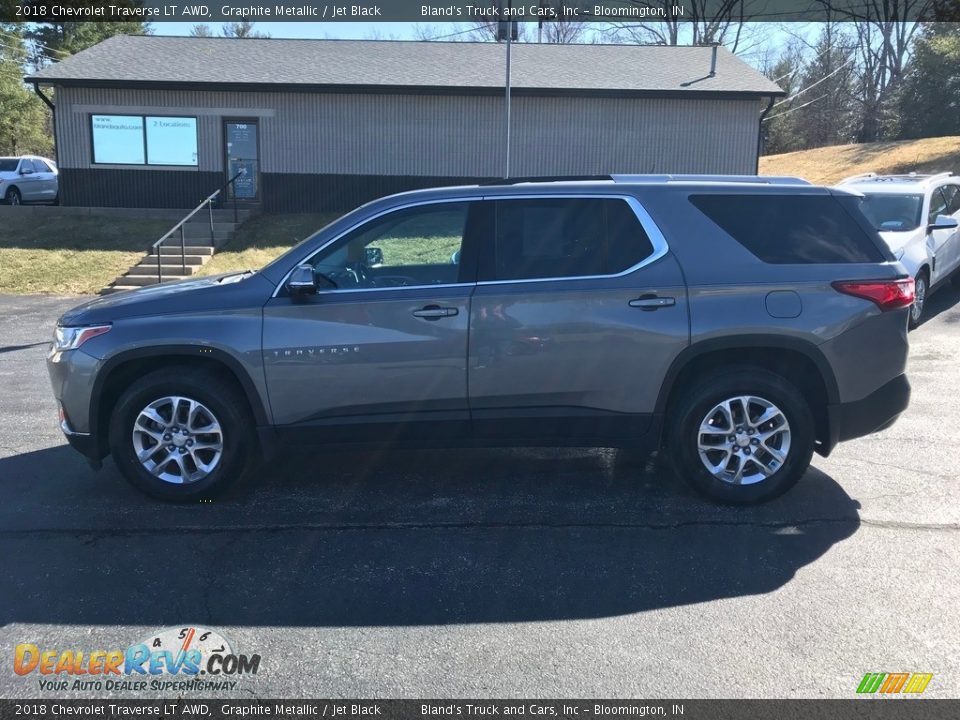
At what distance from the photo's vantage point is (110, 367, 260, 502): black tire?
510cm

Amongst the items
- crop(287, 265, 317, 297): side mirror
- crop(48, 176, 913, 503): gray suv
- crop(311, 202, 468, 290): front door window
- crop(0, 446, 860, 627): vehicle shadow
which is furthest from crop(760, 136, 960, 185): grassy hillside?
crop(287, 265, 317, 297): side mirror

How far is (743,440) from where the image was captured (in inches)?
201

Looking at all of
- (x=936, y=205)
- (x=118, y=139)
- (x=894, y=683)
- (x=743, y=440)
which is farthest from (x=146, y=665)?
(x=118, y=139)

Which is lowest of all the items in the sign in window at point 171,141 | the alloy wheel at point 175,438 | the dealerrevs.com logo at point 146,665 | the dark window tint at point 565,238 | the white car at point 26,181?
the dealerrevs.com logo at point 146,665

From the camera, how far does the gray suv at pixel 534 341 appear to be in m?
4.99

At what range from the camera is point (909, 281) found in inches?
202

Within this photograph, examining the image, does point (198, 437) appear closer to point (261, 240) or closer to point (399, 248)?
point (399, 248)

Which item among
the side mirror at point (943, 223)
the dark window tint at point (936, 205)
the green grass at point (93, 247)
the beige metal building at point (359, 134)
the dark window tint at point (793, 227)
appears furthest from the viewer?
the beige metal building at point (359, 134)

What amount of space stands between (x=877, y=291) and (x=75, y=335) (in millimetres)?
4769

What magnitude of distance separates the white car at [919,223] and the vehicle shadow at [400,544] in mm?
6220

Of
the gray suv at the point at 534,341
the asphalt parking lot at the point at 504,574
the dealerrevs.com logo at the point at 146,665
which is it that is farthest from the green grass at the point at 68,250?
the dealerrevs.com logo at the point at 146,665

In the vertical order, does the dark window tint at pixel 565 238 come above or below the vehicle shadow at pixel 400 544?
above

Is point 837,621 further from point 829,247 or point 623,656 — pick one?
point 829,247

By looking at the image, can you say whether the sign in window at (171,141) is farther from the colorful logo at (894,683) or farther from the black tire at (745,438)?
the colorful logo at (894,683)
